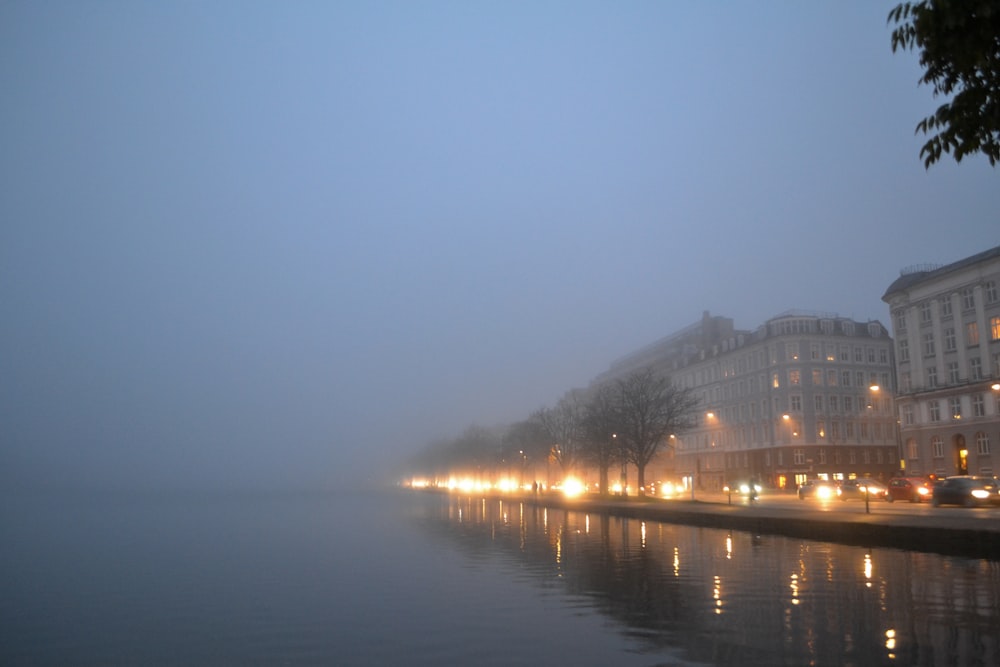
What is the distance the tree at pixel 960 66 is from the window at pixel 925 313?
272 ft

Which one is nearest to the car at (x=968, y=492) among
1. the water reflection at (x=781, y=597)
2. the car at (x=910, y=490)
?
the car at (x=910, y=490)

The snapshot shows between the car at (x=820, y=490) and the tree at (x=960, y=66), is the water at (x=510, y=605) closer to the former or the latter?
the tree at (x=960, y=66)

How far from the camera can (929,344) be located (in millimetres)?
84438

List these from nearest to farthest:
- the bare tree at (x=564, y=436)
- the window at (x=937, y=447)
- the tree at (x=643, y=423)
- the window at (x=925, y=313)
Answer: the tree at (x=643, y=423) < the window at (x=937, y=447) < the window at (x=925, y=313) < the bare tree at (x=564, y=436)

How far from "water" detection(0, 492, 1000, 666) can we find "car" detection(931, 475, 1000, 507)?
21662 millimetres

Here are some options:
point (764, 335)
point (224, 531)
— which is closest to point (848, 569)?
point (224, 531)

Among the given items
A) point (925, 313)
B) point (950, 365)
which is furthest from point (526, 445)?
point (950, 365)

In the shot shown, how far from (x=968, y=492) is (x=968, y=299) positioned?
3331cm

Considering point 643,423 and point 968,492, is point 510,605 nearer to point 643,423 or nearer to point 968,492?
point 968,492

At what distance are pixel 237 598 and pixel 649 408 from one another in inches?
2455

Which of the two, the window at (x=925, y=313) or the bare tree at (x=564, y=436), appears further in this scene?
the bare tree at (x=564, y=436)

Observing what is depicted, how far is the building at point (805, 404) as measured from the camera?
102438mm

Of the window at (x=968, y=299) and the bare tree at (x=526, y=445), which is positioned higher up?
the window at (x=968, y=299)

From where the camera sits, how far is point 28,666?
14.1 metres
